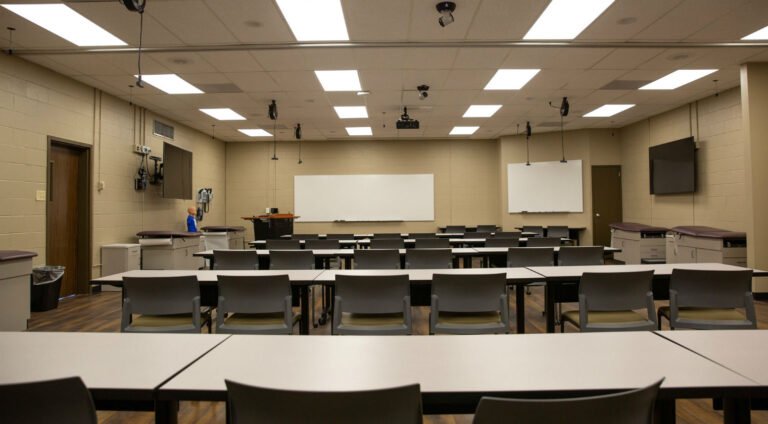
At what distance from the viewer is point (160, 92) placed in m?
6.71

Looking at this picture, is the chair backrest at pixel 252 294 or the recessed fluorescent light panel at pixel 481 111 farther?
the recessed fluorescent light panel at pixel 481 111

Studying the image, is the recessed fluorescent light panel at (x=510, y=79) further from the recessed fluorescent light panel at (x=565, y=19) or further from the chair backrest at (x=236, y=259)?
the chair backrest at (x=236, y=259)

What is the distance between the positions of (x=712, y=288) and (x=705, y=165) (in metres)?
6.18

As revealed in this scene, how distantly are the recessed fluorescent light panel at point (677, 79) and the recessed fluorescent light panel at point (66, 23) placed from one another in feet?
25.4

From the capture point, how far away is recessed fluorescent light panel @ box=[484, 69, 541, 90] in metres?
5.94

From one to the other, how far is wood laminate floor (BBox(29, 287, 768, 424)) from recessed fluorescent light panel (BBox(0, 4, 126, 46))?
333cm

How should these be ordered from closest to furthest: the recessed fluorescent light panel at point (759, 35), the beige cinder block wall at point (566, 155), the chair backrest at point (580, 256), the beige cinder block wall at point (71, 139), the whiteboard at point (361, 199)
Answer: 1. the chair backrest at point (580, 256)
2. the recessed fluorescent light panel at point (759, 35)
3. the beige cinder block wall at point (71, 139)
4. the beige cinder block wall at point (566, 155)
5. the whiteboard at point (361, 199)

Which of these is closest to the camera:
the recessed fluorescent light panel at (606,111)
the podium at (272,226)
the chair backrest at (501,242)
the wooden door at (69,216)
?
the chair backrest at (501,242)

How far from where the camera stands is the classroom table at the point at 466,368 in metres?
A: 1.08

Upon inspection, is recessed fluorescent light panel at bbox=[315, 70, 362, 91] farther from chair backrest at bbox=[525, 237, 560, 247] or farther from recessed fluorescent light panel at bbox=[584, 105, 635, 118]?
recessed fluorescent light panel at bbox=[584, 105, 635, 118]

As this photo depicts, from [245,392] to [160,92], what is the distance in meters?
7.16

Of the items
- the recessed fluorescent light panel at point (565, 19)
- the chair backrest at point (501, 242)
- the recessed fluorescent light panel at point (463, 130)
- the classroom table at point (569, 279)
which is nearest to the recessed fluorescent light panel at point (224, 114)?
the recessed fluorescent light panel at point (463, 130)

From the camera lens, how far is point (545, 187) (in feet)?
34.2

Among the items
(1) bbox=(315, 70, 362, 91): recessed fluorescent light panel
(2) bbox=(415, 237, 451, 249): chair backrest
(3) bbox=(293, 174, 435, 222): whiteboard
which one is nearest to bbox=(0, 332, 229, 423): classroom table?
(2) bbox=(415, 237, 451, 249): chair backrest
